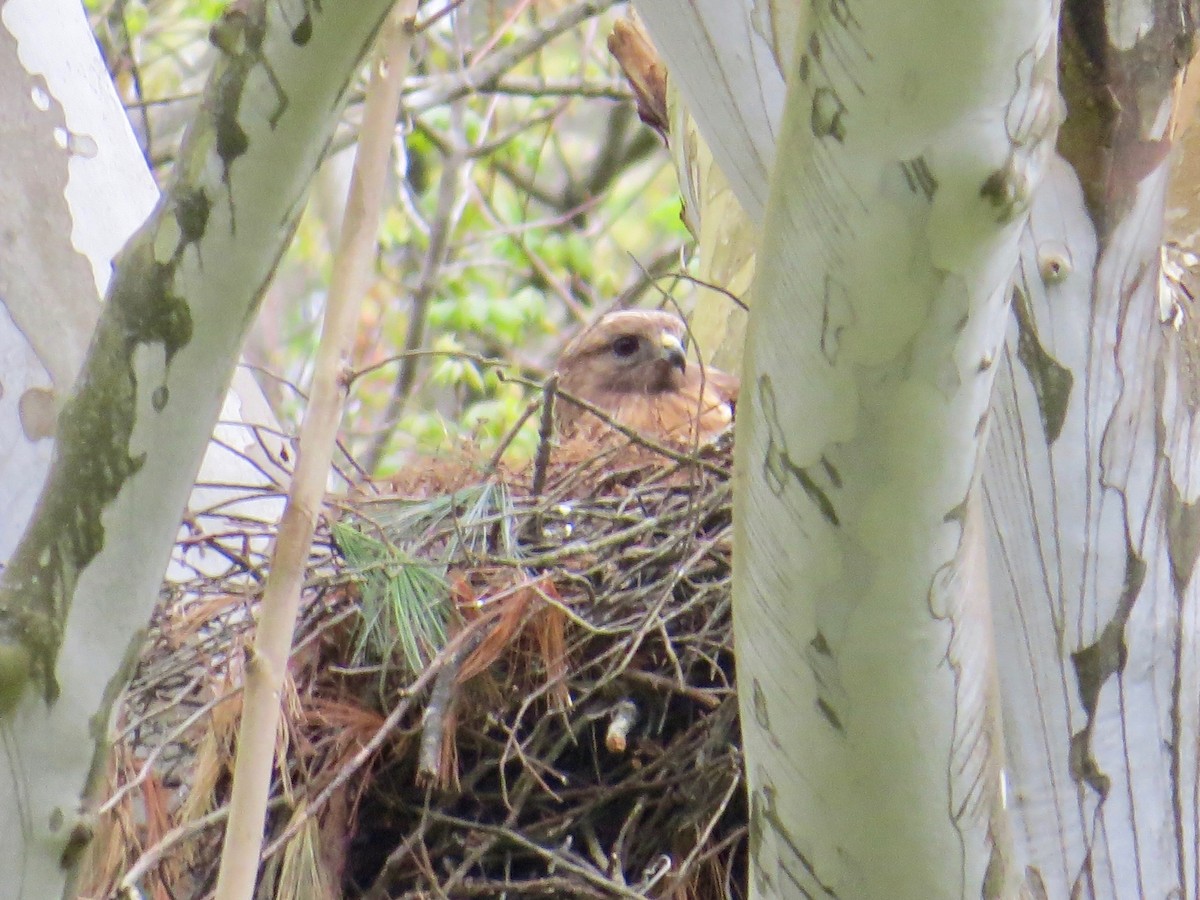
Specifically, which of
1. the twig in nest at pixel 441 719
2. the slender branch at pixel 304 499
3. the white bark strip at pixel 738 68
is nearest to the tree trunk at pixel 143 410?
the slender branch at pixel 304 499

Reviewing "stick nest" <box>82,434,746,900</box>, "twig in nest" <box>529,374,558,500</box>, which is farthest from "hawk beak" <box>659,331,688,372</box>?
"stick nest" <box>82,434,746,900</box>

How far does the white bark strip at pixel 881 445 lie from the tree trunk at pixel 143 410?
1.49 ft

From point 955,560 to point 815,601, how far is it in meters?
0.13

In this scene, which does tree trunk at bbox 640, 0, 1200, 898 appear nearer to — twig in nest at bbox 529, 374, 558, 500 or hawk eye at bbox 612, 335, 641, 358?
twig in nest at bbox 529, 374, 558, 500

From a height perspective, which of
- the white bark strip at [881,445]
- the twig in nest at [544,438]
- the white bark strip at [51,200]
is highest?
the white bark strip at [51,200]

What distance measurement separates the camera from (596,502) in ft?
11.0

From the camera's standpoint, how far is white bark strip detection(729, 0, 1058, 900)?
1.18 m

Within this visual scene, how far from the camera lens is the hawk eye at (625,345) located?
526cm

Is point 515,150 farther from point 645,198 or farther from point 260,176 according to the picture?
point 260,176

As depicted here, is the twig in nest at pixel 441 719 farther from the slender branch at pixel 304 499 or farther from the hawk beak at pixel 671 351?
the hawk beak at pixel 671 351

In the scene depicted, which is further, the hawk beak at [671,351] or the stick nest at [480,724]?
the hawk beak at [671,351]

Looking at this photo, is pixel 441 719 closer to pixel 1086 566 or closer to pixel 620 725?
pixel 620 725

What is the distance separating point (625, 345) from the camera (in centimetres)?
528

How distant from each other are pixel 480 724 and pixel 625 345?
→ 243 centimetres
